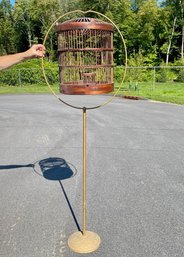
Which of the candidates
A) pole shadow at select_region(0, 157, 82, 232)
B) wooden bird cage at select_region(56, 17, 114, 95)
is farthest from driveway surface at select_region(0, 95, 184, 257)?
wooden bird cage at select_region(56, 17, 114, 95)

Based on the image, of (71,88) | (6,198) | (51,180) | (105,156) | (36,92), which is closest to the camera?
(71,88)

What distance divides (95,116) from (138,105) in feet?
13.7

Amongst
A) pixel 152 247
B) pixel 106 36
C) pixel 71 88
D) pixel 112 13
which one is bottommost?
pixel 152 247

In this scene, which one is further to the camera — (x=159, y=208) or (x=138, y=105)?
(x=138, y=105)

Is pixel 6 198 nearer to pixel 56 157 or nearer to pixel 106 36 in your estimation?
pixel 56 157

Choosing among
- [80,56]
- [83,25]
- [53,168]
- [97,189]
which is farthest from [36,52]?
[53,168]

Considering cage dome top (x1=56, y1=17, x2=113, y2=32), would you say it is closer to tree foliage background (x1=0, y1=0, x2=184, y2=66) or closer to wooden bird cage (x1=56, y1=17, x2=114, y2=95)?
wooden bird cage (x1=56, y1=17, x2=114, y2=95)

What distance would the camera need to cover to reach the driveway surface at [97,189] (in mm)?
4297

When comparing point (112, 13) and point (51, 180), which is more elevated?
point (112, 13)

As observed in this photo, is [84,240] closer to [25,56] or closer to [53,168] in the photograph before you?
[25,56]

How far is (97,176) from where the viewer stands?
21.7ft

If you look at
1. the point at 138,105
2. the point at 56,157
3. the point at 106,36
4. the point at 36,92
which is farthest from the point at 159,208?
the point at 36,92

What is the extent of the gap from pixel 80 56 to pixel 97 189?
2.40 meters

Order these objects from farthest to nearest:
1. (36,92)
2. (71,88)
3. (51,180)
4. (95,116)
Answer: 1. (36,92)
2. (95,116)
3. (51,180)
4. (71,88)
